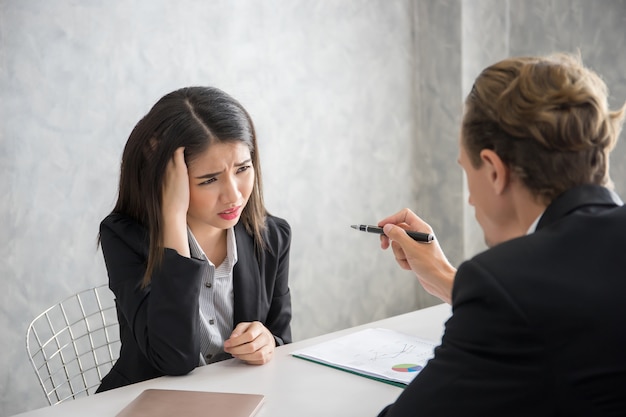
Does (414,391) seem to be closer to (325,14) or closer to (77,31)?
(77,31)

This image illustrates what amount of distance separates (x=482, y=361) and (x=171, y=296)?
A: 3.04ft

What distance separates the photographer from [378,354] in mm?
1671

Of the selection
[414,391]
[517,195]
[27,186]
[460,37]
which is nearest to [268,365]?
[414,391]

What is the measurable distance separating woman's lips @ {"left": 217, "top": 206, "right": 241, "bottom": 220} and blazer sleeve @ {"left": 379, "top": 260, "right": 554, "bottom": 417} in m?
0.92

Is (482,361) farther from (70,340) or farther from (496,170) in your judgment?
(70,340)

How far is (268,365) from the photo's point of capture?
1.65 meters

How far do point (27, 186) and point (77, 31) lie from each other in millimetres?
608

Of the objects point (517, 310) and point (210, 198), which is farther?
point (210, 198)

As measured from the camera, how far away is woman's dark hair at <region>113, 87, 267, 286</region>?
1.82 m

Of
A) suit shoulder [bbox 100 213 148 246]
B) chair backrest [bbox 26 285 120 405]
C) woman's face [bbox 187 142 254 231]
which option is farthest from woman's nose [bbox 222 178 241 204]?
chair backrest [bbox 26 285 120 405]

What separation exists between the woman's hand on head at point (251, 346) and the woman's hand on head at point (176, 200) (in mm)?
250

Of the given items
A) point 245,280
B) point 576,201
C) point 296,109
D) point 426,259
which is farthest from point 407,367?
point 296,109

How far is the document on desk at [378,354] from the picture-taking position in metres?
1.54

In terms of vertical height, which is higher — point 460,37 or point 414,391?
point 460,37
